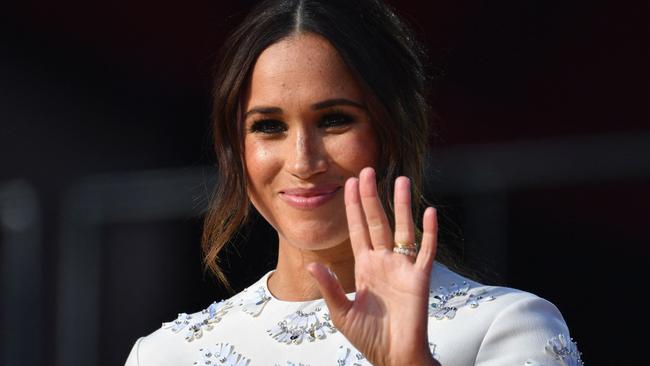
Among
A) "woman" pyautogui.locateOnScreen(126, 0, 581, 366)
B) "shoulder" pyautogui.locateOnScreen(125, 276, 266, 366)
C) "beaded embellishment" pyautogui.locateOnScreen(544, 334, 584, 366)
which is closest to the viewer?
"beaded embellishment" pyautogui.locateOnScreen(544, 334, 584, 366)

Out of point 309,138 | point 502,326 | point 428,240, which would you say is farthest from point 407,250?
point 309,138

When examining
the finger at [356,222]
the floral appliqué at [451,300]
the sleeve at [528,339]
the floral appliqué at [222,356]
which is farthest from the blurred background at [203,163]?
the finger at [356,222]

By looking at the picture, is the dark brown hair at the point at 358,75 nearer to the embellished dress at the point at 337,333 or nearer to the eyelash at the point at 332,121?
the eyelash at the point at 332,121

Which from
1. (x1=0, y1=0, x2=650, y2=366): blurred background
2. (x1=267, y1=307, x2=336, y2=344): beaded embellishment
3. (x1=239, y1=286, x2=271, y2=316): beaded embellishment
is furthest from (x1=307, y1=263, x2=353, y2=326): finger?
(x1=0, y1=0, x2=650, y2=366): blurred background

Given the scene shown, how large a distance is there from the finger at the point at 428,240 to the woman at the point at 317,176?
0.21m

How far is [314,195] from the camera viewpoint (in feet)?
7.44

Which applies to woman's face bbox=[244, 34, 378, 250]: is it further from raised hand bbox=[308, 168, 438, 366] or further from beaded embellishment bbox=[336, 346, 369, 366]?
raised hand bbox=[308, 168, 438, 366]

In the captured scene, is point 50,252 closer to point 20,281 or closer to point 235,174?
point 20,281

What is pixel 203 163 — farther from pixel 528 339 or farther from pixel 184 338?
pixel 528 339

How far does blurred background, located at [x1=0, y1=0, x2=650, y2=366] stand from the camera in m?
4.14

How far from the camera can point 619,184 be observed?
13.6 ft

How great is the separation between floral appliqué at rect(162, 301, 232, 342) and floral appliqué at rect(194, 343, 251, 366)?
0.05m

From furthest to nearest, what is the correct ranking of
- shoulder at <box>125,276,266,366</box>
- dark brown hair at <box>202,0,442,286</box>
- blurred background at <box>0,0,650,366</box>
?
blurred background at <box>0,0,650,366</box> → shoulder at <box>125,276,266,366</box> → dark brown hair at <box>202,0,442,286</box>

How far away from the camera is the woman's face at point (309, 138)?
2.26 metres
